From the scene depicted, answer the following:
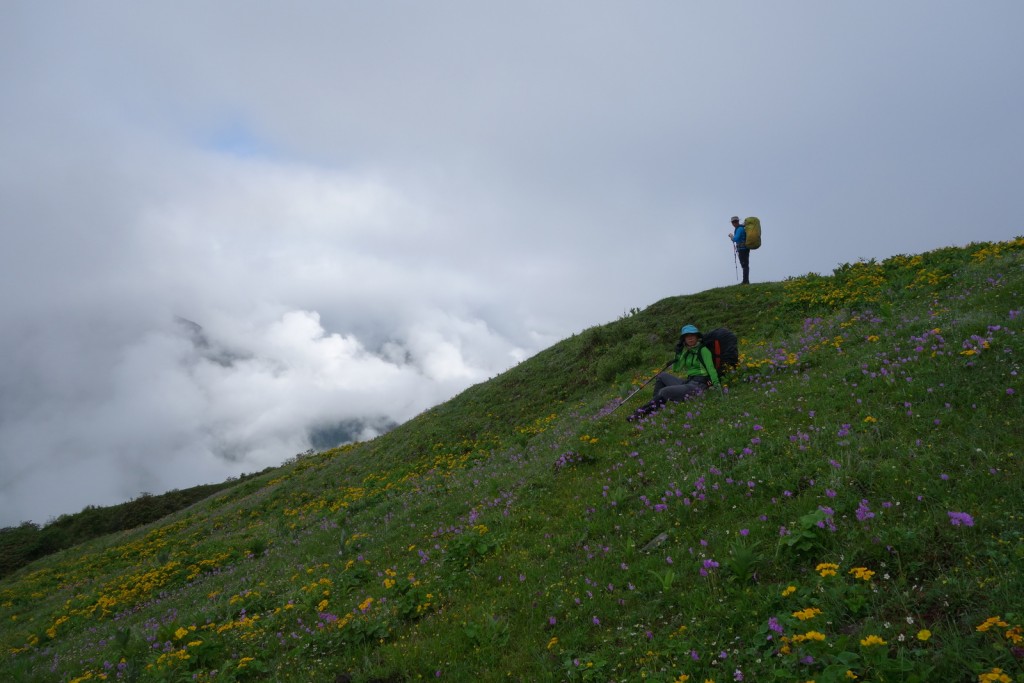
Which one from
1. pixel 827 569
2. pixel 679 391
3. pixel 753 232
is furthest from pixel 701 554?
pixel 753 232

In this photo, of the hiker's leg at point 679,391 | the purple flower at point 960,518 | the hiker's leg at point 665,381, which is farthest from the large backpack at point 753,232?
the purple flower at point 960,518

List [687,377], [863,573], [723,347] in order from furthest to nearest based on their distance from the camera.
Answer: [687,377] < [723,347] < [863,573]

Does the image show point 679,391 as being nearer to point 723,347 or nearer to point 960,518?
point 723,347

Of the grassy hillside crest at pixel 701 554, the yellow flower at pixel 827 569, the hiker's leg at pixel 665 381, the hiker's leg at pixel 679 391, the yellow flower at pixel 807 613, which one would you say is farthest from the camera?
the hiker's leg at pixel 665 381

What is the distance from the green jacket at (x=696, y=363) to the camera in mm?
12203

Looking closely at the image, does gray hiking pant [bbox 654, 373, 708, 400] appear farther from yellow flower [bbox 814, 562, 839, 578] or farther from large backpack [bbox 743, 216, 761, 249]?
large backpack [bbox 743, 216, 761, 249]

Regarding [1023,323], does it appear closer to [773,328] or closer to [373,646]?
[773,328]

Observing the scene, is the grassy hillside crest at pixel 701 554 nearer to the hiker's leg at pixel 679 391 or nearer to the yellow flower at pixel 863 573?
the yellow flower at pixel 863 573

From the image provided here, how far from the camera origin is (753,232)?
941 inches

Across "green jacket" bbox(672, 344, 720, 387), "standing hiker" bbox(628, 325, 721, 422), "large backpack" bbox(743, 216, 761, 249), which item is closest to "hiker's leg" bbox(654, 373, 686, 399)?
"standing hiker" bbox(628, 325, 721, 422)

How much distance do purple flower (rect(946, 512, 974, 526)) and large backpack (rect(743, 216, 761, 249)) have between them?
839 inches

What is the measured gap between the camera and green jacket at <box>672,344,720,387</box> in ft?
40.0

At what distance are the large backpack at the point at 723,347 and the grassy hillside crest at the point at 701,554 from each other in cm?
58

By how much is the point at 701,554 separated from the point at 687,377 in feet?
25.5
